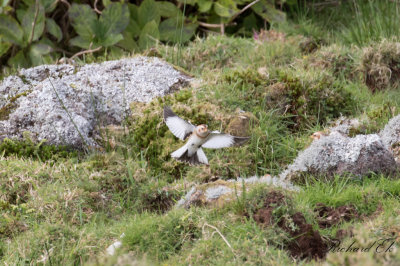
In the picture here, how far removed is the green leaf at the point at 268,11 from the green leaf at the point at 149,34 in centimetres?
129

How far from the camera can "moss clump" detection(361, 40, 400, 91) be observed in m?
5.23

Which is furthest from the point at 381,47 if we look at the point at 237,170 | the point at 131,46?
the point at 131,46

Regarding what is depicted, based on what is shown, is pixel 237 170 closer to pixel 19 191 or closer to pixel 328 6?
pixel 19 191

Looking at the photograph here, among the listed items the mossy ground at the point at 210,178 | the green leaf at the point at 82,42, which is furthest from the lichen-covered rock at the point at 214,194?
the green leaf at the point at 82,42

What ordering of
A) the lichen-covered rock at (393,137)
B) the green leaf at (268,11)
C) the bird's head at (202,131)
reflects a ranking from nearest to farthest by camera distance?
the bird's head at (202,131)
the lichen-covered rock at (393,137)
the green leaf at (268,11)

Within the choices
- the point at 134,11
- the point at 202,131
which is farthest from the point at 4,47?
the point at 202,131

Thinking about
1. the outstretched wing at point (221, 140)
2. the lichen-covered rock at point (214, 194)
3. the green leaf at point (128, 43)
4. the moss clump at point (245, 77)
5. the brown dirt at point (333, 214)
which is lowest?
the brown dirt at point (333, 214)

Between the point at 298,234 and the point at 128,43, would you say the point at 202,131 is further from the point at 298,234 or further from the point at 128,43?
the point at 128,43

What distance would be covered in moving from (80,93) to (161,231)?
2.00 m

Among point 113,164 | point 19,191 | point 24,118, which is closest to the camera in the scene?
point 19,191

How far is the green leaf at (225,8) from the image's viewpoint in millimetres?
6332

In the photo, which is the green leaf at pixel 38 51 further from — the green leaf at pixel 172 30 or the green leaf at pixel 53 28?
the green leaf at pixel 172 30

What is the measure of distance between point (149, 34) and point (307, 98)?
7.42 ft

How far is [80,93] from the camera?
4617 millimetres
